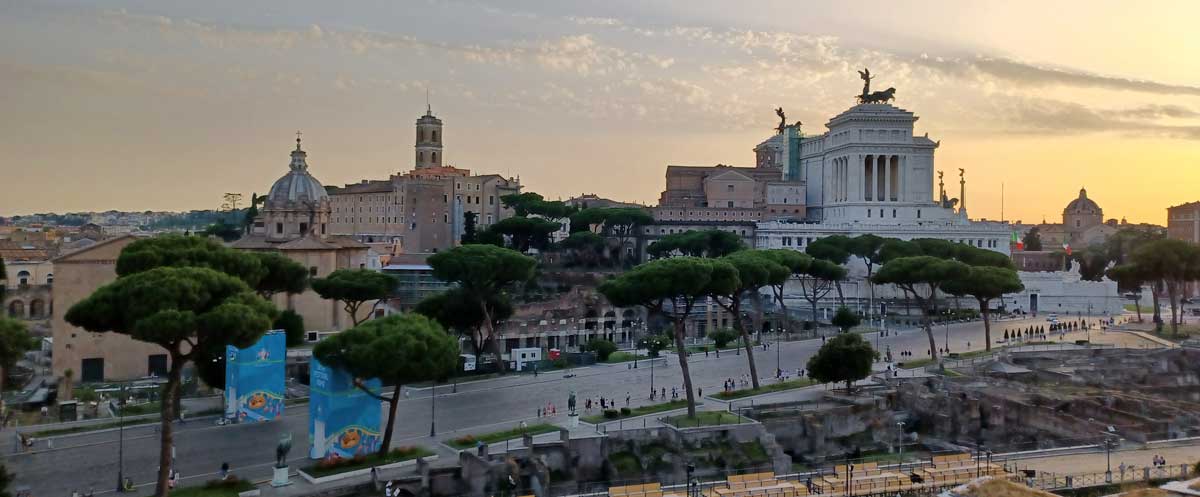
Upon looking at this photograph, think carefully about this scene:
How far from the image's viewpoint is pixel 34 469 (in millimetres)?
23641

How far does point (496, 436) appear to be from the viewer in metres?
26.7

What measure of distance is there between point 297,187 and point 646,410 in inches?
1128

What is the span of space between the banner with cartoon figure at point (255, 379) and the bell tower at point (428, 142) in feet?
241

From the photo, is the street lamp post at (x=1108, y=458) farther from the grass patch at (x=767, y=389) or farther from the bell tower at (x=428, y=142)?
the bell tower at (x=428, y=142)

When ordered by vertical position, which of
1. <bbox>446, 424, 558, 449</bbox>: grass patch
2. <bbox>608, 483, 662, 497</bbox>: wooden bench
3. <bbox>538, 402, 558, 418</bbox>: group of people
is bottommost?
<bbox>608, 483, 662, 497</bbox>: wooden bench

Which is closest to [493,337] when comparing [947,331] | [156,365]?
[156,365]

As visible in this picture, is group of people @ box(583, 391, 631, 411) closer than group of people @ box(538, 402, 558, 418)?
No

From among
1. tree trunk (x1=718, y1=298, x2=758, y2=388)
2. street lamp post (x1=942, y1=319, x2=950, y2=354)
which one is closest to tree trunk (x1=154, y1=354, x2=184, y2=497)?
tree trunk (x1=718, y1=298, x2=758, y2=388)

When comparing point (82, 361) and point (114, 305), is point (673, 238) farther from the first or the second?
point (114, 305)

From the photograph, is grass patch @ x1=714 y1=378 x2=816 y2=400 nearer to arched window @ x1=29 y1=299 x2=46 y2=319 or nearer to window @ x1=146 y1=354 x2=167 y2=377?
window @ x1=146 y1=354 x2=167 y2=377

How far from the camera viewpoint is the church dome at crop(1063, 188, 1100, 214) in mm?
140000

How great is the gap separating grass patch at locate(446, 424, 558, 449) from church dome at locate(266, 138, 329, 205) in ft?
93.3

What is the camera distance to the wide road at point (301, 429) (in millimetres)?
23500

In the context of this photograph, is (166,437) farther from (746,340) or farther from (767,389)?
(767,389)
